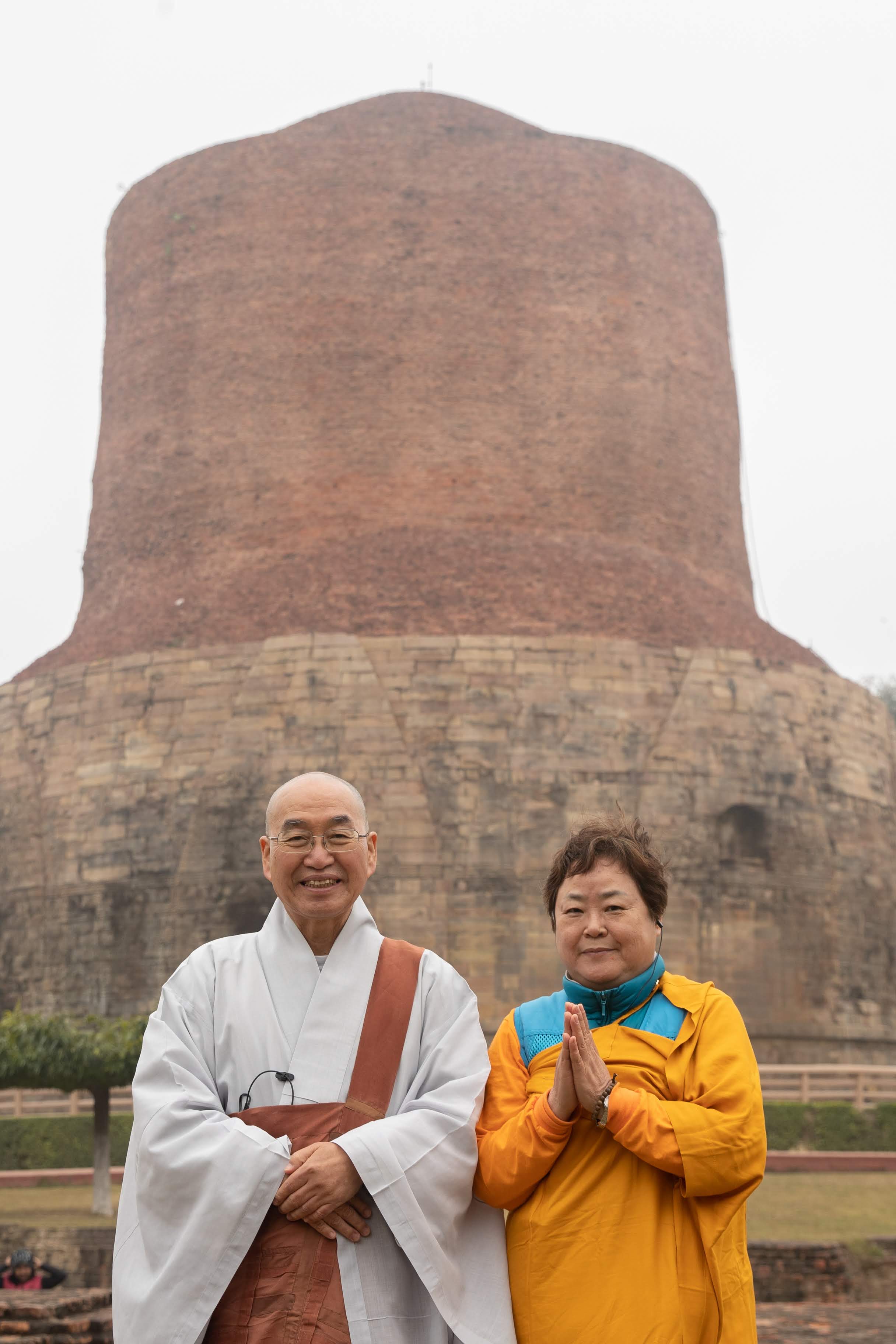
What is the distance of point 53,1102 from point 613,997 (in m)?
15.2

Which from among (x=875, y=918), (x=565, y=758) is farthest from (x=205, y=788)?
(x=875, y=918)

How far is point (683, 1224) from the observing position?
10.7 ft

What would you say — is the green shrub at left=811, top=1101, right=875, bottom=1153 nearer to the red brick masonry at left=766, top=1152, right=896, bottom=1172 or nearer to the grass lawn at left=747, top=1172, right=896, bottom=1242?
the red brick masonry at left=766, top=1152, right=896, bottom=1172

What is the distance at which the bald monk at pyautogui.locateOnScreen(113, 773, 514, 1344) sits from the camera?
325 cm

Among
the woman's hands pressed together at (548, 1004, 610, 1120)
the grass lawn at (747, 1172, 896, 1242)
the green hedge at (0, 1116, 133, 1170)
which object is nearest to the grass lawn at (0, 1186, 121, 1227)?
the green hedge at (0, 1116, 133, 1170)

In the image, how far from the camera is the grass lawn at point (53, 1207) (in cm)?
1137

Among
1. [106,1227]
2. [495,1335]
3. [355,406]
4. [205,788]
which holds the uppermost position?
[355,406]

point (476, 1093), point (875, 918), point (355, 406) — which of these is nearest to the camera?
point (476, 1093)


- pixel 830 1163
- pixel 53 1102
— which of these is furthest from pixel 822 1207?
pixel 53 1102

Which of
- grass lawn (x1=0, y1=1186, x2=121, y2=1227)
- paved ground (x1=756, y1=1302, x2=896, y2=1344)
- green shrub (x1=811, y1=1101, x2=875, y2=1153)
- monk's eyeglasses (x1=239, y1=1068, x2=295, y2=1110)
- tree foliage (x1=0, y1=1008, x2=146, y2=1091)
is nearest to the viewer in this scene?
monk's eyeglasses (x1=239, y1=1068, x2=295, y2=1110)

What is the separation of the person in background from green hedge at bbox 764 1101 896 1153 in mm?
8154

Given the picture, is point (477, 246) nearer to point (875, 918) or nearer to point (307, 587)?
point (307, 587)

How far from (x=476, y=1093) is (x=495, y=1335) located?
1.75ft

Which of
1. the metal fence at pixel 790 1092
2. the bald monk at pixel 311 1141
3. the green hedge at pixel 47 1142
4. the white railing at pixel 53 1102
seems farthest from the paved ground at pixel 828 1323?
the white railing at pixel 53 1102
